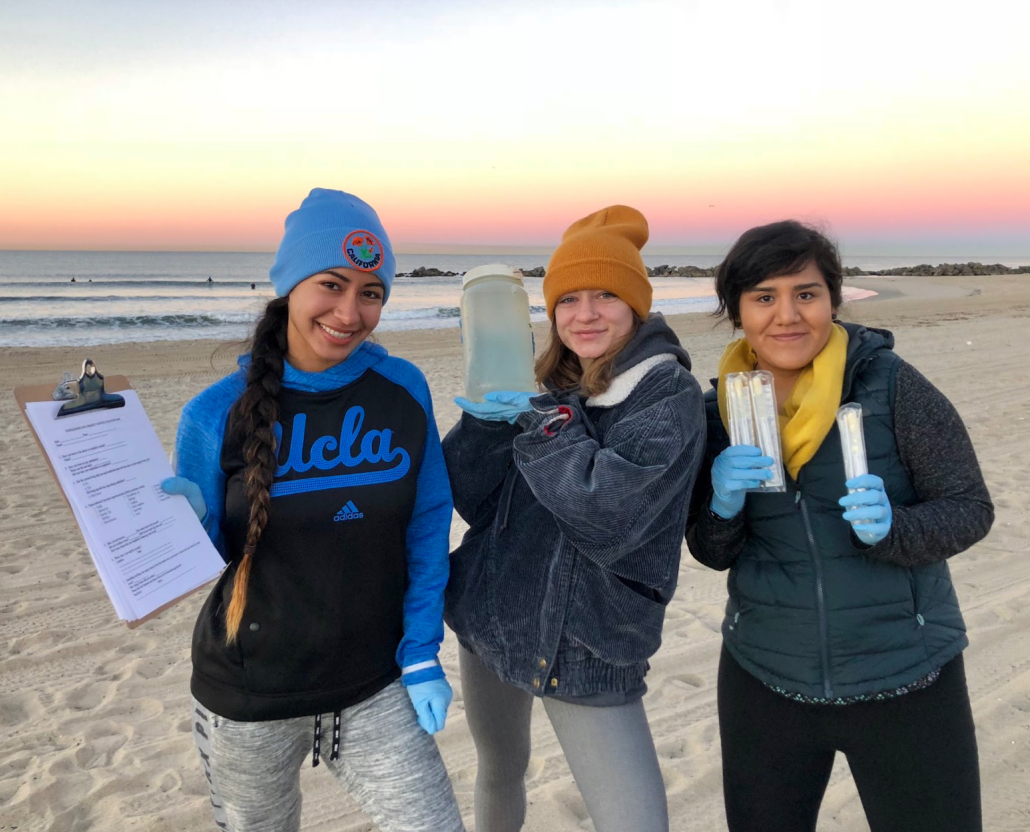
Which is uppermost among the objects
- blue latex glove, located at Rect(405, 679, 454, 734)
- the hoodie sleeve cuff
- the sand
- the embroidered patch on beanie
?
the embroidered patch on beanie

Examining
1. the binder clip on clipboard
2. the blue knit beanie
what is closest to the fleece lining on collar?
the blue knit beanie

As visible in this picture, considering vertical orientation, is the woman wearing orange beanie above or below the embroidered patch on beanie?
below

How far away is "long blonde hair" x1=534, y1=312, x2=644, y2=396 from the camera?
80.6 inches

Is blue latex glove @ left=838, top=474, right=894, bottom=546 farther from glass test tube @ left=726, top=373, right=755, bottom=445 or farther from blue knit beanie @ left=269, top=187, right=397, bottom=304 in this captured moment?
blue knit beanie @ left=269, top=187, right=397, bottom=304

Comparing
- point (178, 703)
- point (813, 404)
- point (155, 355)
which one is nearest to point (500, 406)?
point (813, 404)

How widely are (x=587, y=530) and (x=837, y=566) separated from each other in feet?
2.29

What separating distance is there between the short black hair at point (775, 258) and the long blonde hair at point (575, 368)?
0.95 feet

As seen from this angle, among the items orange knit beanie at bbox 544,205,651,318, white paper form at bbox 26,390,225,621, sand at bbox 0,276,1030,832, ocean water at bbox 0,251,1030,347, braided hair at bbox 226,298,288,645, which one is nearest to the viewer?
white paper form at bbox 26,390,225,621

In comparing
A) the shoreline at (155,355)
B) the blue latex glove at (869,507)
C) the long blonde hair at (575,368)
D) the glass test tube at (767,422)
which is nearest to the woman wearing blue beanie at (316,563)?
the long blonde hair at (575,368)

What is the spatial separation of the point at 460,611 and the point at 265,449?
0.76m

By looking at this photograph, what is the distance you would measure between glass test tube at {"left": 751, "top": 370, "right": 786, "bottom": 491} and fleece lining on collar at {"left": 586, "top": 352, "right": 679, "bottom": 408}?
0.25 m

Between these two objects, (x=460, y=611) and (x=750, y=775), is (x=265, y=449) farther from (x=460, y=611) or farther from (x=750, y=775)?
(x=750, y=775)

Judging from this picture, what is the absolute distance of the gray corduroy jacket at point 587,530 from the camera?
1.79 metres

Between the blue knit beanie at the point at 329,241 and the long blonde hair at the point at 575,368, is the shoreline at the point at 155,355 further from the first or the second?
the long blonde hair at the point at 575,368
